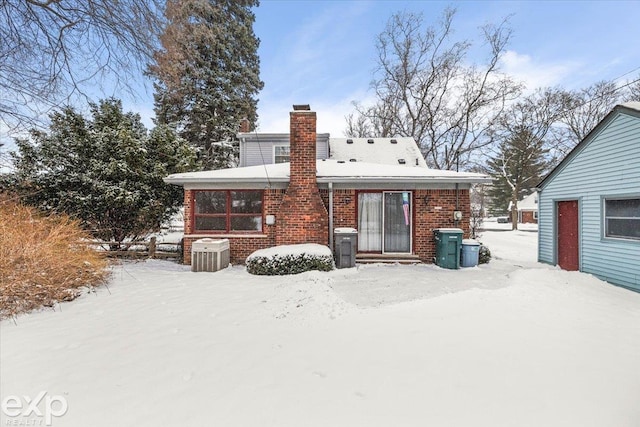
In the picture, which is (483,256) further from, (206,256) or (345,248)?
(206,256)

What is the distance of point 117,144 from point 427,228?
11.2 meters

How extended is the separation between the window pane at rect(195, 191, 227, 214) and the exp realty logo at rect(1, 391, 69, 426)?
6981mm

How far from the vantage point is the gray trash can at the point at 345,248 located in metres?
8.45

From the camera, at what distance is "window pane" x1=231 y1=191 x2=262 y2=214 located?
9.38m

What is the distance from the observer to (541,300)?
5406 millimetres

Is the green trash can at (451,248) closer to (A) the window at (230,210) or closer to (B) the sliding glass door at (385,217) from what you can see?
(B) the sliding glass door at (385,217)

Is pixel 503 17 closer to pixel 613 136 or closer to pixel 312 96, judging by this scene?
pixel 312 96

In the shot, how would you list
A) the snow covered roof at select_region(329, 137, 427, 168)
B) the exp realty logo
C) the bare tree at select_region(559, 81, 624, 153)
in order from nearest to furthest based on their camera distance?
the exp realty logo → the snow covered roof at select_region(329, 137, 427, 168) → the bare tree at select_region(559, 81, 624, 153)

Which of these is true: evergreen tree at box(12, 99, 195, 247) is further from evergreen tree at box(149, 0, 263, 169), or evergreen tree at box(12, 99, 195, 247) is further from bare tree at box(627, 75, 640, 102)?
bare tree at box(627, 75, 640, 102)

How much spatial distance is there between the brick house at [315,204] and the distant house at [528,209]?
33.5 meters

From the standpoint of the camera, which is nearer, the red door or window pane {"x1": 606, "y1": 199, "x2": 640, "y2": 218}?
window pane {"x1": 606, "y1": 199, "x2": 640, "y2": 218}

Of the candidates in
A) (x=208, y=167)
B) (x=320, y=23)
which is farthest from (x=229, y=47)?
(x=320, y=23)

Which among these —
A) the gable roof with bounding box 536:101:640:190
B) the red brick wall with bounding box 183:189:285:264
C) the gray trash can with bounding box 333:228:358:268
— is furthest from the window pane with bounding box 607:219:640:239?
the red brick wall with bounding box 183:189:285:264

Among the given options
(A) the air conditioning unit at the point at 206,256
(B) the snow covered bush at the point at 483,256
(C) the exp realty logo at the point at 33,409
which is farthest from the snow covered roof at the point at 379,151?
(C) the exp realty logo at the point at 33,409
